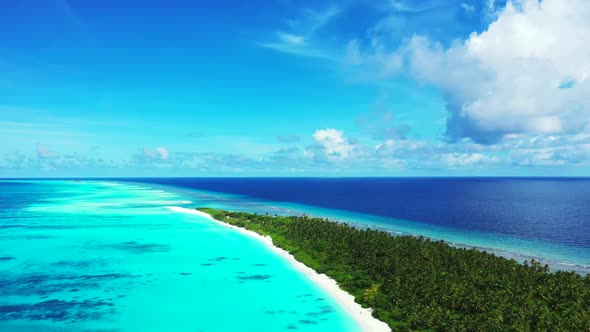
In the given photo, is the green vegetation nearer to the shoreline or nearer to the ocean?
the shoreline

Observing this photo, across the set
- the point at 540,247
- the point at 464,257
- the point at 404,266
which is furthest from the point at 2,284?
the point at 540,247

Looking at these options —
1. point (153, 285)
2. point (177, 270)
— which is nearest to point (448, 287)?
point (153, 285)

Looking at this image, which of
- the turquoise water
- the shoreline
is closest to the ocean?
the turquoise water

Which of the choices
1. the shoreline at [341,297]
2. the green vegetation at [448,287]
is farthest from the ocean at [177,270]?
the green vegetation at [448,287]

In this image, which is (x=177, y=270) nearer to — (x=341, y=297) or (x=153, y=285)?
(x=153, y=285)

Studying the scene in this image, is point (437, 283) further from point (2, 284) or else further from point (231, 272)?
point (2, 284)
